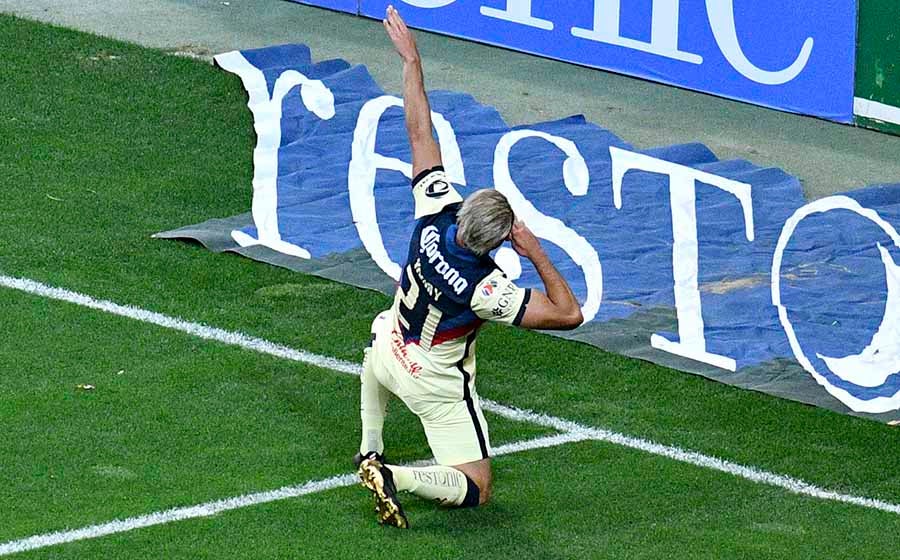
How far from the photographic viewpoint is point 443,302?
7000 mm

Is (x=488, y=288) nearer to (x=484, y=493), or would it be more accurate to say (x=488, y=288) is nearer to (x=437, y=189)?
(x=437, y=189)

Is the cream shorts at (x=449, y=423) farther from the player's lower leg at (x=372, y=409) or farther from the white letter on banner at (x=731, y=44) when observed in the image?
the white letter on banner at (x=731, y=44)

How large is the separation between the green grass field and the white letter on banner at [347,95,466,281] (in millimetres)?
299

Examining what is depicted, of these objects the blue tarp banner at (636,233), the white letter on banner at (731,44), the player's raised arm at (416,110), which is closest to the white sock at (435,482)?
the player's raised arm at (416,110)

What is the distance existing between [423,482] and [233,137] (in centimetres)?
585

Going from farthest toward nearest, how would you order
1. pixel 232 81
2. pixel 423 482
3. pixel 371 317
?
pixel 232 81, pixel 371 317, pixel 423 482

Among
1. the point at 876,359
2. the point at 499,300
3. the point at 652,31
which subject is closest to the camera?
the point at 499,300

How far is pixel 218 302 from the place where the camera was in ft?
31.4

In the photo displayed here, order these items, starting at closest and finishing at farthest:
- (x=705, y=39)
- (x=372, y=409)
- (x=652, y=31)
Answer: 1. (x=372, y=409)
2. (x=705, y=39)
3. (x=652, y=31)

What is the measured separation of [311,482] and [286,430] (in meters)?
0.58

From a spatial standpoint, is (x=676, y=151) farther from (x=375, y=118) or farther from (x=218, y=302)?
(x=218, y=302)

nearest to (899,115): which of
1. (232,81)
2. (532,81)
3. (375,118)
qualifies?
(532,81)

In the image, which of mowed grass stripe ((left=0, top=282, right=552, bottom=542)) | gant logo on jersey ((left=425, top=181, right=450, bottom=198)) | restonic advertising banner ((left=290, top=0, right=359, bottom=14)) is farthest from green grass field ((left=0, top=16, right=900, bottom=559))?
restonic advertising banner ((left=290, top=0, right=359, bottom=14))

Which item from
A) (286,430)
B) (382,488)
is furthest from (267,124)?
(382,488)
